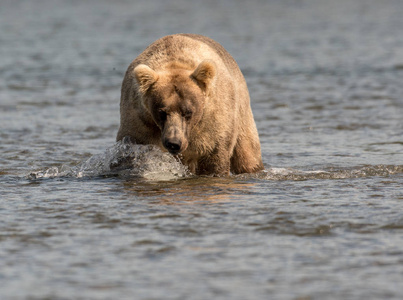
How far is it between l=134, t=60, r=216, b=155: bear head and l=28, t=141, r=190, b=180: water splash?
49cm

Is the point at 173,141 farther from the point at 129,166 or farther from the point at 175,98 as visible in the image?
the point at 129,166

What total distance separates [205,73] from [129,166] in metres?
1.35

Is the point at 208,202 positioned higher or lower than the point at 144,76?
lower

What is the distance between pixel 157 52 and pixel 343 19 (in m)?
27.0

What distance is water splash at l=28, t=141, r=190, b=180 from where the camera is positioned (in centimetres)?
788

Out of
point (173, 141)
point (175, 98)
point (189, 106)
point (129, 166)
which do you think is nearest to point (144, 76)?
point (175, 98)

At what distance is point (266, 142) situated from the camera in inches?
438

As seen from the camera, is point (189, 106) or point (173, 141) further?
point (189, 106)

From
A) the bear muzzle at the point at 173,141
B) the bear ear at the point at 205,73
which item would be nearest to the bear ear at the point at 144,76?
the bear ear at the point at 205,73

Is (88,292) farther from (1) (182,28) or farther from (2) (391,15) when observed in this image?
(2) (391,15)

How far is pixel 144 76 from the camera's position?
734 centimetres

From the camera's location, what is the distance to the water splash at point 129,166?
7879 millimetres

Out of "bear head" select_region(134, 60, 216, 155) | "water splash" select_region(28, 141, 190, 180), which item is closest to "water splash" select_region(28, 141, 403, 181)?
"water splash" select_region(28, 141, 190, 180)

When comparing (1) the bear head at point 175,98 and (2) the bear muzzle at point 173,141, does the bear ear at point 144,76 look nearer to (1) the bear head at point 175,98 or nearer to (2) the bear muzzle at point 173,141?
(1) the bear head at point 175,98
